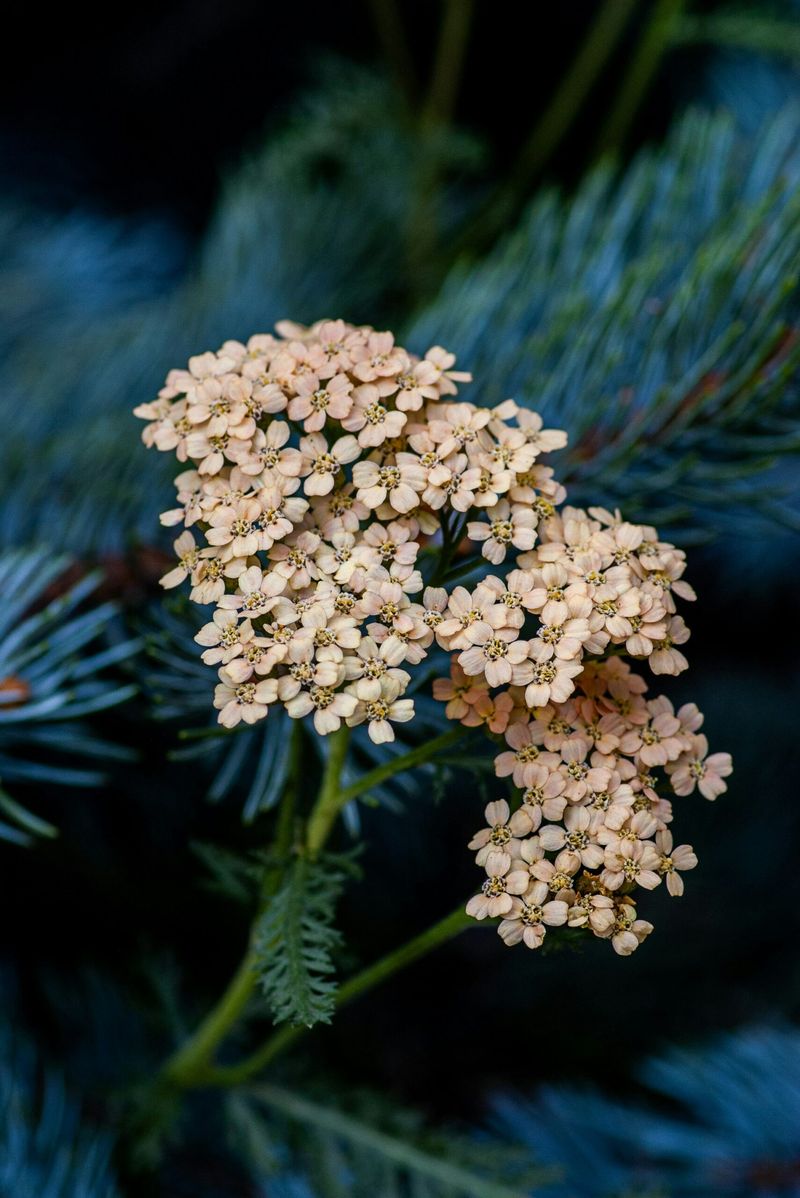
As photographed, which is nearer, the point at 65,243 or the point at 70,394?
the point at 70,394

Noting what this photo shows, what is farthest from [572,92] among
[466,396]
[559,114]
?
[466,396]

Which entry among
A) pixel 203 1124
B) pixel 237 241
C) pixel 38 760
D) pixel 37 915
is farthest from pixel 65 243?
pixel 203 1124

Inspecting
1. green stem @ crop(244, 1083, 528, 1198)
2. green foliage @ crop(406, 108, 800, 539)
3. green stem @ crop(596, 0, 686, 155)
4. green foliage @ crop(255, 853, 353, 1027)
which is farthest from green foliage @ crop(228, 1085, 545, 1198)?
green stem @ crop(596, 0, 686, 155)

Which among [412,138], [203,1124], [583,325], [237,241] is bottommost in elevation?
[203,1124]

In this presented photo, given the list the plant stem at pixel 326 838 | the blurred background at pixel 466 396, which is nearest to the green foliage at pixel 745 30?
the blurred background at pixel 466 396

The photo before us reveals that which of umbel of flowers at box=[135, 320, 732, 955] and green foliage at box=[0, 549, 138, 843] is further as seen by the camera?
Result: green foliage at box=[0, 549, 138, 843]

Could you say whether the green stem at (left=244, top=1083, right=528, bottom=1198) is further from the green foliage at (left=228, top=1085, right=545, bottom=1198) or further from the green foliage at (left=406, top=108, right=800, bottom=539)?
the green foliage at (left=406, top=108, right=800, bottom=539)

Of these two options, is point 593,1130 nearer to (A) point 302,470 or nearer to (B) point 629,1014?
(B) point 629,1014

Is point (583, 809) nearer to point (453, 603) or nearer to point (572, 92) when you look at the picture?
point (453, 603)
